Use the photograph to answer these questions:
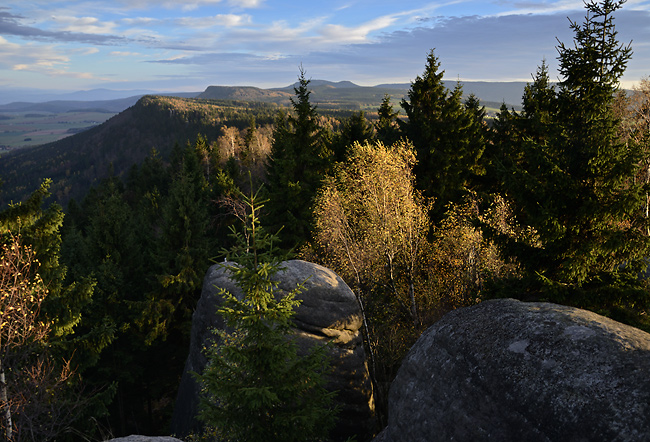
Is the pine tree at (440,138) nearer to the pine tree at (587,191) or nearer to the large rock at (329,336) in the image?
the large rock at (329,336)

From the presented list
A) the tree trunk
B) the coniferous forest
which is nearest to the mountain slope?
the coniferous forest

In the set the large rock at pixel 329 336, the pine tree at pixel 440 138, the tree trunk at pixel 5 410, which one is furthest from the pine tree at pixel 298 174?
the tree trunk at pixel 5 410

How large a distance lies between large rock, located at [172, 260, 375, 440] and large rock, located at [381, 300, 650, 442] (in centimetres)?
532

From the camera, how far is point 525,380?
689 cm

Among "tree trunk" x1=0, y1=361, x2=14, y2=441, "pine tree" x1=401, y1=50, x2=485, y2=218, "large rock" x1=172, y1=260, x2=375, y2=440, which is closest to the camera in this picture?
"tree trunk" x1=0, y1=361, x2=14, y2=441

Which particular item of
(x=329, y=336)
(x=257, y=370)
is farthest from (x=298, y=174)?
(x=257, y=370)

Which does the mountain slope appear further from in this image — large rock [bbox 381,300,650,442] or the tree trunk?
large rock [bbox 381,300,650,442]

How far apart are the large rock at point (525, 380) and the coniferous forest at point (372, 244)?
244cm

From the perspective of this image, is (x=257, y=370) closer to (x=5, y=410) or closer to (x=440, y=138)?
(x=5, y=410)

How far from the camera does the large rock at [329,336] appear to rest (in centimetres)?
1454

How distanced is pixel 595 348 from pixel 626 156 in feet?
18.1

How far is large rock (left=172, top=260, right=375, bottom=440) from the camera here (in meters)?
14.5

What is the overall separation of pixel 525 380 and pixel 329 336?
31.2ft

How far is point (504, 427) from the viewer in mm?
6805
